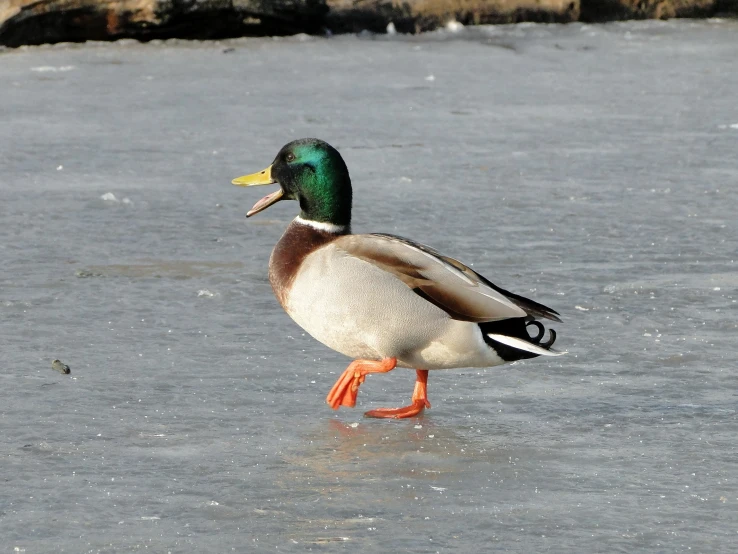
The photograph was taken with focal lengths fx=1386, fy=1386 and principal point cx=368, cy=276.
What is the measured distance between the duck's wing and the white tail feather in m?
0.08

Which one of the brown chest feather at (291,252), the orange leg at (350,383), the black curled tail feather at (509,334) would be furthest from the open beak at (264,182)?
the black curled tail feather at (509,334)

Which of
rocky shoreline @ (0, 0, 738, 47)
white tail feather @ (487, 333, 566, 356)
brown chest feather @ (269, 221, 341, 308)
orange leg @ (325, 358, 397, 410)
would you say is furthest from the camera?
rocky shoreline @ (0, 0, 738, 47)

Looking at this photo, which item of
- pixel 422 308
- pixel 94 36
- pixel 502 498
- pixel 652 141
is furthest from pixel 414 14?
pixel 502 498

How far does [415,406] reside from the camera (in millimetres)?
3666

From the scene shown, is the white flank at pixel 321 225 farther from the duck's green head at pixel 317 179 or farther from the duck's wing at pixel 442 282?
the duck's wing at pixel 442 282

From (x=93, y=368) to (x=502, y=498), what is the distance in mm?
1459

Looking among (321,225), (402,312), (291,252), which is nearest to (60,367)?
(291,252)

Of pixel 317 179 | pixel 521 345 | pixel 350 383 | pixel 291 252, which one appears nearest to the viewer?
pixel 521 345

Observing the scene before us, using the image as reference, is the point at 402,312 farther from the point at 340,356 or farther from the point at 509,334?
the point at 340,356

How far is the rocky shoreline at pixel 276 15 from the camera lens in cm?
1051

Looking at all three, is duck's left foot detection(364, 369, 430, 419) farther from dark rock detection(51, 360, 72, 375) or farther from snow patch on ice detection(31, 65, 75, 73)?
snow patch on ice detection(31, 65, 75, 73)

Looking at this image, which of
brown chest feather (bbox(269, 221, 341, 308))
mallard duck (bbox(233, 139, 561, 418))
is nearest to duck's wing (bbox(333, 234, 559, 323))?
mallard duck (bbox(233, 139, 561, 418))

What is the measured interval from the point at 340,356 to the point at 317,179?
0.59 metres

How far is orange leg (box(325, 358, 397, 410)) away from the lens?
3674mm
